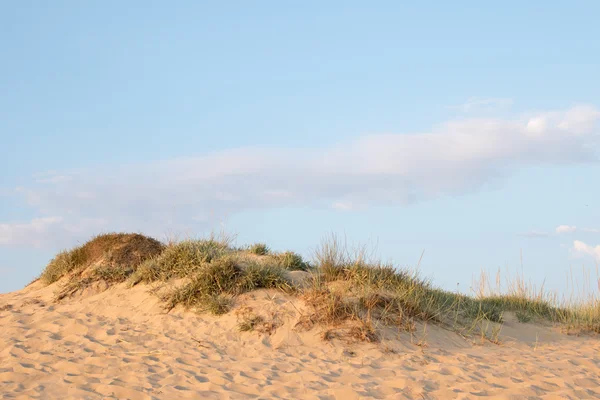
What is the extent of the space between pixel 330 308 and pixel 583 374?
3782mm

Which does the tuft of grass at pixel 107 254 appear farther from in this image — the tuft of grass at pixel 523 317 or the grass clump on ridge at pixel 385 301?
the tuft of grass at pixel 523 317

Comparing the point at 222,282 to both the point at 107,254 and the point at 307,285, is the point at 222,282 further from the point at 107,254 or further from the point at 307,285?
the point at 107,254

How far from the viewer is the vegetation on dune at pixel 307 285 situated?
8.88 metres

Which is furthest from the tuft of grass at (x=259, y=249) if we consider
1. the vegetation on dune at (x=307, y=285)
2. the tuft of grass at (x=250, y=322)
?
the tuft of grass at (x=250, y=322)

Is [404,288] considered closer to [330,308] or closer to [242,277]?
[330,308]

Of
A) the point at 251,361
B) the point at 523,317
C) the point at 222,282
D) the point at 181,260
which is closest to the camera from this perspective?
the point at 251,361

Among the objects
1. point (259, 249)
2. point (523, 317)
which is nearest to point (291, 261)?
point (259, 249)

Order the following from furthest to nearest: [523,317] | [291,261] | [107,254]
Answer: [107,254] → [523,317] → [291,261]

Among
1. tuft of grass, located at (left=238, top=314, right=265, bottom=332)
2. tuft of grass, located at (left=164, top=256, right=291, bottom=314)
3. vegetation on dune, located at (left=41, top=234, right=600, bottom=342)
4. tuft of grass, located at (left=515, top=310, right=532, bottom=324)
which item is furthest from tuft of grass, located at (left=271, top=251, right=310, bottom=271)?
tuft of grass, located at (left=515, top=310, right=532, bottom=324)

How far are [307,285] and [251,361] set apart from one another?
2200mm

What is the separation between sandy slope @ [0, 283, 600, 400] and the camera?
6.95 m

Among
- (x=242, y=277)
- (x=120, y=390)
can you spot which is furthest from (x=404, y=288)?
(x=120, y=390)

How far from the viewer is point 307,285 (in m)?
9.73

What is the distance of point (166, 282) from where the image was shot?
1059 centimetres
